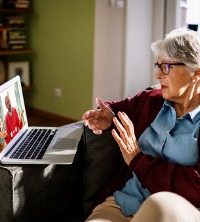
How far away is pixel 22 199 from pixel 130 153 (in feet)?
1.39

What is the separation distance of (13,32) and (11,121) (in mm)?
3090

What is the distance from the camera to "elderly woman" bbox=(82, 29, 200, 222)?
1409 millimetres

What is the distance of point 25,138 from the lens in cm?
176

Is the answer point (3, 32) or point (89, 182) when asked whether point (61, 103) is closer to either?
point (3, 32)

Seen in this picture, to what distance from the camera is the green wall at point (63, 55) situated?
4109 mm

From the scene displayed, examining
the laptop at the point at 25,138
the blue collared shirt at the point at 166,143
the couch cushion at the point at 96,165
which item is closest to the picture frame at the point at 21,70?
the laptop at the point at 25,138

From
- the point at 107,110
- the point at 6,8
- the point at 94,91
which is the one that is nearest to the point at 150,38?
the point at 94,91

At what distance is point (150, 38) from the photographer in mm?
3758

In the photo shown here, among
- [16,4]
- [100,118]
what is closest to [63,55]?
[16,4]

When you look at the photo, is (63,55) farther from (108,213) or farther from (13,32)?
(108,213)

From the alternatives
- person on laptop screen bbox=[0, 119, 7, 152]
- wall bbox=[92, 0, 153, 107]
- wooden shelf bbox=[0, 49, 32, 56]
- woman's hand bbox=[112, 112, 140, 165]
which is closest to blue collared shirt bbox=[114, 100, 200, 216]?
woman's hand bbox=[112, 112, 140, 165]

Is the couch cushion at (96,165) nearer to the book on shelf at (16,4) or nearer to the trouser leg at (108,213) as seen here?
the trouser leg at (108,213)

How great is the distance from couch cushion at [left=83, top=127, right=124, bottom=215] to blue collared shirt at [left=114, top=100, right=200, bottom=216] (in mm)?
115

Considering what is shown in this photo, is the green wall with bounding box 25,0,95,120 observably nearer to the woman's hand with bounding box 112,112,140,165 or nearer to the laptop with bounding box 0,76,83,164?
the laptop with bounding box 0,76,83,164
